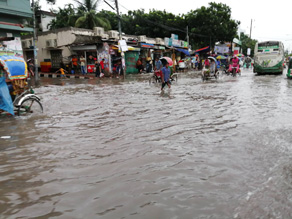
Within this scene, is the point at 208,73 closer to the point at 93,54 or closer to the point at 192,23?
the point at 93,54

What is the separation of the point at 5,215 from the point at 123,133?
3.10 meters

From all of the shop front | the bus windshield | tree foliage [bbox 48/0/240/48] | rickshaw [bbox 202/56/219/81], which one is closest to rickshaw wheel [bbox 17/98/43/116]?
rickshaw [bbox 202/56/219/81]

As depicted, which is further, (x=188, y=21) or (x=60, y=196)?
(x=188, y=21)

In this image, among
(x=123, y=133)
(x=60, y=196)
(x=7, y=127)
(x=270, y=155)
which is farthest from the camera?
(x=7, y=127)

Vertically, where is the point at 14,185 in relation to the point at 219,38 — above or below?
below

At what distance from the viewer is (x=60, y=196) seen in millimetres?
2963

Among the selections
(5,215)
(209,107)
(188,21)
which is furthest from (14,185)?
(188,21)

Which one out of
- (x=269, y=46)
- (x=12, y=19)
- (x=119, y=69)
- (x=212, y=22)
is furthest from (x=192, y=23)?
(x=12, y=19)

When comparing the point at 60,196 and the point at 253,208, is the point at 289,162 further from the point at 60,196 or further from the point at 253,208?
the point at 60,196

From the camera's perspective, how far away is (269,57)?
2289 centimetres

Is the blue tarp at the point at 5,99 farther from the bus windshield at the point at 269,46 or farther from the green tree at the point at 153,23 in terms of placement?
the green tree at the point at 153,23

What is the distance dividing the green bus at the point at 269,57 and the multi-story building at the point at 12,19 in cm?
1908

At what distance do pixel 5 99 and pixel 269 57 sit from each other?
22.2 metres

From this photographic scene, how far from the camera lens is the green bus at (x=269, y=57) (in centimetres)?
2266
